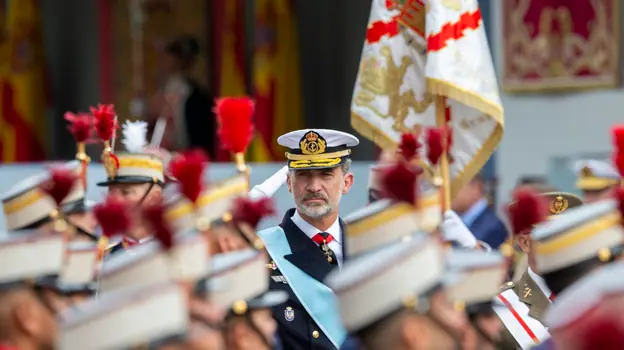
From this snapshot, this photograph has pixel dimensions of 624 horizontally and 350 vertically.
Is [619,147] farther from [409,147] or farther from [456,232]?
[456,232]

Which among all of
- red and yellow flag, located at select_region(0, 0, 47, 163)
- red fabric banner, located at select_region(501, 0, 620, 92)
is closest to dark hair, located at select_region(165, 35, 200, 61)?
red and yellow flag, located at select_region(0, 0, 47, 163)

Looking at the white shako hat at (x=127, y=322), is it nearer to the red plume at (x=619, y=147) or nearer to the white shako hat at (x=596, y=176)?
the red plume at (x=619, y=147)

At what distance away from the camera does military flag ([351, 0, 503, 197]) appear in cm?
649

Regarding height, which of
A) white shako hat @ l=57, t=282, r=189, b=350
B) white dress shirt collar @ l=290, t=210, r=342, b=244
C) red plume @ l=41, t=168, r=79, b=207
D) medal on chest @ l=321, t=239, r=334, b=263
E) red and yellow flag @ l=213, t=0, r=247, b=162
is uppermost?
red plume @ l=41, t=168, r=79, b=207

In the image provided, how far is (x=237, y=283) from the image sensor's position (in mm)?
3732

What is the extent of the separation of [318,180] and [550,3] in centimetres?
540

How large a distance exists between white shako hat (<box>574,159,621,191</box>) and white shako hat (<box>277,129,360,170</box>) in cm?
201

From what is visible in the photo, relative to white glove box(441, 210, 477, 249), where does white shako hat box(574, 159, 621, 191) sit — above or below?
below

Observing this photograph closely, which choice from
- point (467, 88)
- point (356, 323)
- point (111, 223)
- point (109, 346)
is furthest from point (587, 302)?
point (467, 88)

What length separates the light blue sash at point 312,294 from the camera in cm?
514

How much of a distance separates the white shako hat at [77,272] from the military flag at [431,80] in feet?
8.14

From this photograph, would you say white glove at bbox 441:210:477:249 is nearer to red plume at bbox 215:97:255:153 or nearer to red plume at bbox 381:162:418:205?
red plume at bbox 215:97:255:153

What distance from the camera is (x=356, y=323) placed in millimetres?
3496

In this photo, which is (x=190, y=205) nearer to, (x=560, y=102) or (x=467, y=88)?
(x=467, y=88)
